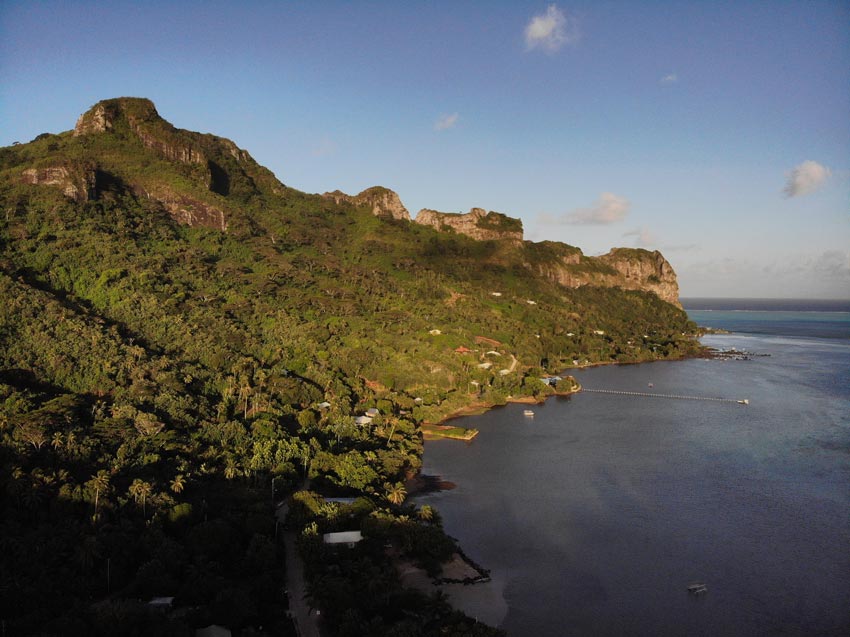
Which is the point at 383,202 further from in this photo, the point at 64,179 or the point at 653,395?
the point at 653,395

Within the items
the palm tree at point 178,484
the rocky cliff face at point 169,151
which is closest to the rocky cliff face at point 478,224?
the rocky cliff face at point 169,151

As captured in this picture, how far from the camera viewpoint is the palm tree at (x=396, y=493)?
4391cm

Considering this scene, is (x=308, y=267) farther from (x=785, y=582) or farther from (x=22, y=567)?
(x=785, y=582)

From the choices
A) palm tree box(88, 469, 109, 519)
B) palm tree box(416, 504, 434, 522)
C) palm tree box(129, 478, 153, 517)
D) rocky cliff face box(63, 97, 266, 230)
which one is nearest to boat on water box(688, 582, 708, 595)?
palm tree box(416, 504, 434, 522)

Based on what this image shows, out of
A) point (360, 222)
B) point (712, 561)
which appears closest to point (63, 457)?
point (712, 561)

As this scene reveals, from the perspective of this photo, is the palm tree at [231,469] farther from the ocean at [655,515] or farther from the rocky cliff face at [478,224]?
the rocky cliff face at [478,224]

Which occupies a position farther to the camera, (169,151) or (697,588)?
(169,151)

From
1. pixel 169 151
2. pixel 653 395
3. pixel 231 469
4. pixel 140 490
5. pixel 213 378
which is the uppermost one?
pixel 169 151

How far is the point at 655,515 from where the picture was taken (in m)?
44.9

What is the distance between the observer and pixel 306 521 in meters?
38.7

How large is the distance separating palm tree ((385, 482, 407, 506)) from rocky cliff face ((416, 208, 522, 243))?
12974 cm

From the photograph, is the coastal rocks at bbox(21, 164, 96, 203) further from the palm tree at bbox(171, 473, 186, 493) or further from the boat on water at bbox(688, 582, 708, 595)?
the boat on water at bbox(688, 582, 708, 595)

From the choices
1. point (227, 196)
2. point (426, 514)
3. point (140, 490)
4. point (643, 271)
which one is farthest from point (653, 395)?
point (643, 271)

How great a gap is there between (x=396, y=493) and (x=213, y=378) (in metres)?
29.1
